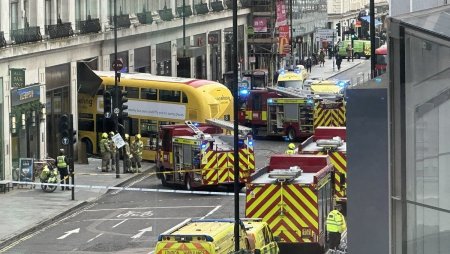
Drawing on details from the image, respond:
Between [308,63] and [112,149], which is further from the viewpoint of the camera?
[308,63]

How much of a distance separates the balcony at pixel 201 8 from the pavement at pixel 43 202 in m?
28.9

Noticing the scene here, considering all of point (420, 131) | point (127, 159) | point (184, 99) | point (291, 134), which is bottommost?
point (291, 134)

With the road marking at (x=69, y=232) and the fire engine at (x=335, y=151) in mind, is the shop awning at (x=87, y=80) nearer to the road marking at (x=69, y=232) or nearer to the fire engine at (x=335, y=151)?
the road marking at (x=69, y=232)

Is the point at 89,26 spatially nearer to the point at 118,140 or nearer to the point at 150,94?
the point at 150,94

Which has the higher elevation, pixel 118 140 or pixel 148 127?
pixel 118 140

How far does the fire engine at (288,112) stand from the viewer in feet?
192

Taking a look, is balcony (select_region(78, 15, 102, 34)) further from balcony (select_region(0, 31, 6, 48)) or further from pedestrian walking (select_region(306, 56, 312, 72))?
pedestrian walking (select_region(306, 56, 312, 72))

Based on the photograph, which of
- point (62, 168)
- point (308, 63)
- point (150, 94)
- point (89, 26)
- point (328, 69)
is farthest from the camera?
point (328, 69)

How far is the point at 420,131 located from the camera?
10.9m

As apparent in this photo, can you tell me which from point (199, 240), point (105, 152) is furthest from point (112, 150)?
point (199, 240)

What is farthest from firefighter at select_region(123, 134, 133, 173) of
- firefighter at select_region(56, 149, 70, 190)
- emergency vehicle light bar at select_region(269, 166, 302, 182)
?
emergency vehicle light bar at select_region(269, 166, 302, 182)

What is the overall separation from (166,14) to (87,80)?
61.9 feet

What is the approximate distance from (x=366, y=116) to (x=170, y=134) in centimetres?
3308

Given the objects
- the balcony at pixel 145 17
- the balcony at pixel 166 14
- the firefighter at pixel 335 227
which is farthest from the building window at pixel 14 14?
the firefighter at pixel 335 227
